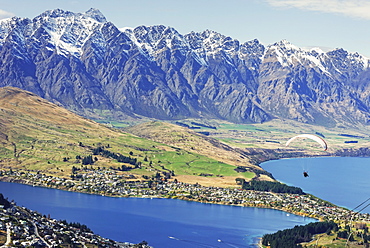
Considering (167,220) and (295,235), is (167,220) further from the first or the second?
(295,235)

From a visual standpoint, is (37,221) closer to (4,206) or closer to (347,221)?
(4,206)

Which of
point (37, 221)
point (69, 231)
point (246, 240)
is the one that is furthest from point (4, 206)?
point (246, 240)

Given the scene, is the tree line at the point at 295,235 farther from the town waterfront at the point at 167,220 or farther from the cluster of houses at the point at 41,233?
the cluster of houses at the point at 41,233

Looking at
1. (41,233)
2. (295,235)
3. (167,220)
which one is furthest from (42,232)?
(295,235)

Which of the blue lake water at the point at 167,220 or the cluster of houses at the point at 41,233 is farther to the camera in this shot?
the blue lake water at the point at 167,220

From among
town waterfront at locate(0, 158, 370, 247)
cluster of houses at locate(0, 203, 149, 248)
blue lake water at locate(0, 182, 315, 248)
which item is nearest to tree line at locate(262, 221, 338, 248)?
town waterfront at locate(0, 158, 370, 247)

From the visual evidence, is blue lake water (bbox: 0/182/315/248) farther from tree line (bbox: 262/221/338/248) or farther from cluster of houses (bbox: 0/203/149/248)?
cluster of houses (bbox: 0/203/149/248)

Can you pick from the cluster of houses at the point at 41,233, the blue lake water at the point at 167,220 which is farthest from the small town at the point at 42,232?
the blue lake water at the point at 167,220
